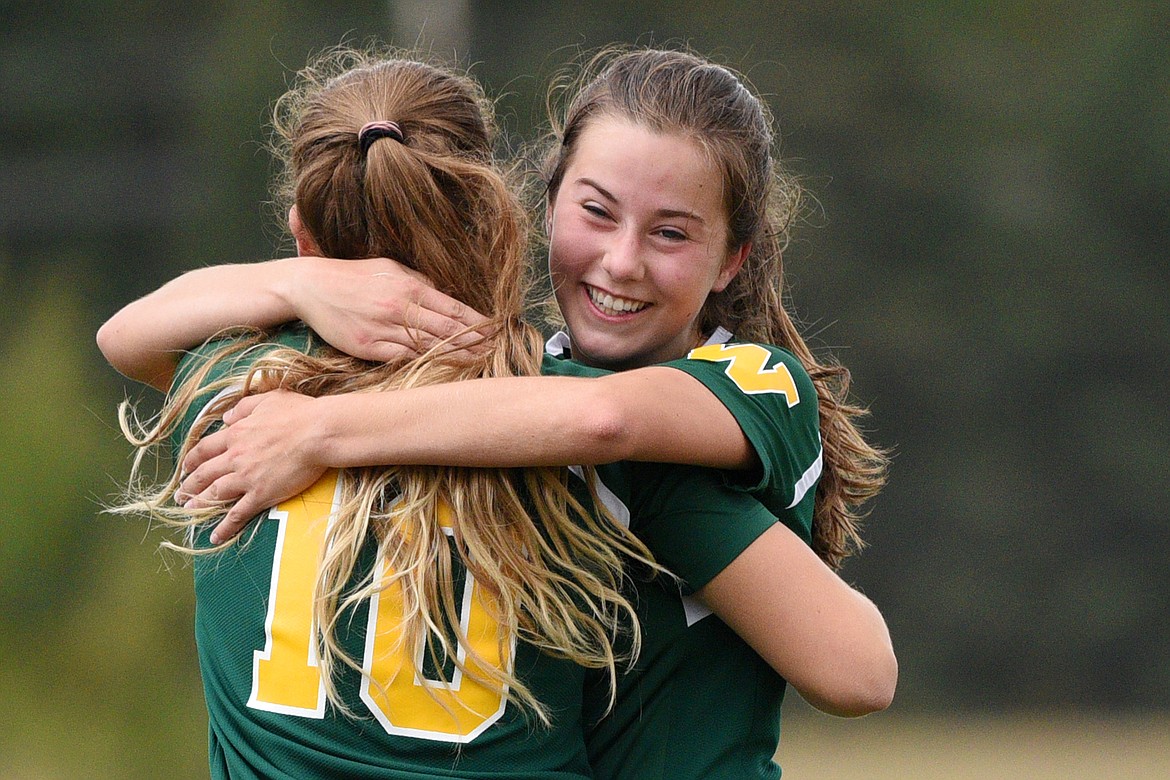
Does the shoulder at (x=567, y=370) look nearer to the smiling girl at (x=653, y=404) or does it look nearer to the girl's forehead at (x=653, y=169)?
the smiling girl at (x=653, y=404)

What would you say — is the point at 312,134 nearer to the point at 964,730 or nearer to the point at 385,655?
the point at 385,655

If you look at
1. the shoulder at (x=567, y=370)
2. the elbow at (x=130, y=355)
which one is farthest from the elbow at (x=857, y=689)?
the elbow at (x=130, y=355)

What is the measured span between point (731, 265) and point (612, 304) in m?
0.25

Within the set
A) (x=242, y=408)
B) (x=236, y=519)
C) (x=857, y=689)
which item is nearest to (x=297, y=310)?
(x=242, y=408)

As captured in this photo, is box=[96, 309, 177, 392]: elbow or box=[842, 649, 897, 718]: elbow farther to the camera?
box=[96, 309, 177, 392]: elbow

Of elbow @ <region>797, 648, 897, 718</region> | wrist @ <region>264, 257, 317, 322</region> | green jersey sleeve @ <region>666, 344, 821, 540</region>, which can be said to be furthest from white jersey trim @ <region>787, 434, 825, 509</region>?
wrist @ <region>264, 257, 317, 322</region>

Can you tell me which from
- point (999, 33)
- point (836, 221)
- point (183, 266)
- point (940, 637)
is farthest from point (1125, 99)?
point (183, 266)

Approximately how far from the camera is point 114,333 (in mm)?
2115

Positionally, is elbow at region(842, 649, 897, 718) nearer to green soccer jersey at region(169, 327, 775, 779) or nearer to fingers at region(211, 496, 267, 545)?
green soccer jersey at region(169, 327, 775, 779)

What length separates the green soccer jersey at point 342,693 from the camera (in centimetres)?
171

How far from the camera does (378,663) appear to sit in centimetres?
171

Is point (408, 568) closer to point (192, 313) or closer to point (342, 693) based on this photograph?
point (342, 693)

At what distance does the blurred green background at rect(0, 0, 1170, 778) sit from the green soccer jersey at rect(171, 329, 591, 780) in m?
8.19

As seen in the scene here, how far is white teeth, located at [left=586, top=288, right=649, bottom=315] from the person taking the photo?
215 cm
